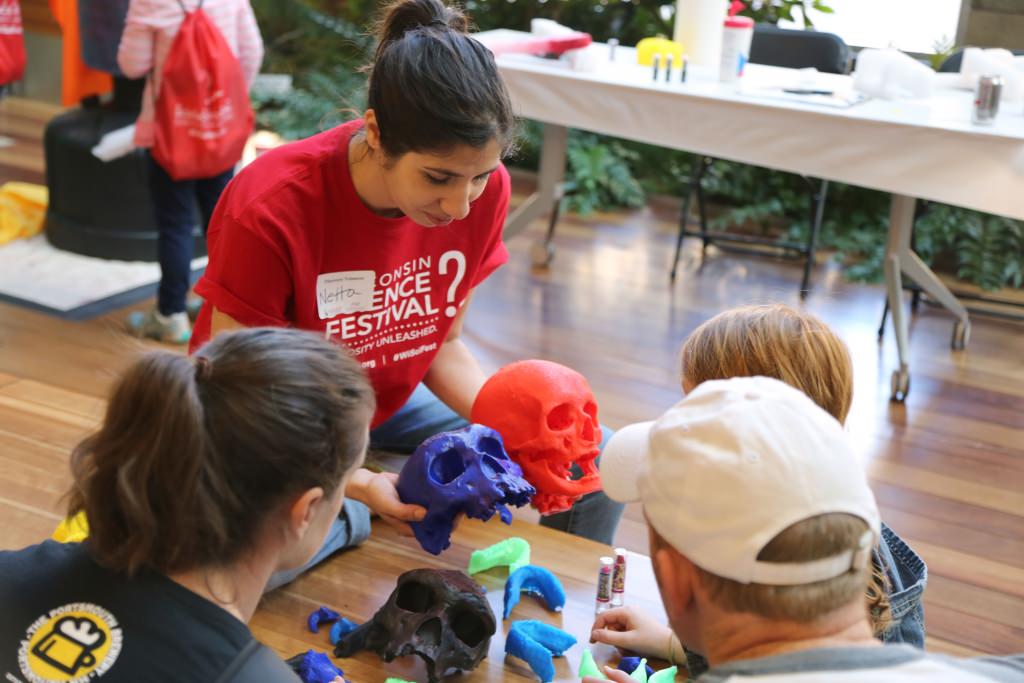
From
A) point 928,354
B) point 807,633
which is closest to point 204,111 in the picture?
point 928,354

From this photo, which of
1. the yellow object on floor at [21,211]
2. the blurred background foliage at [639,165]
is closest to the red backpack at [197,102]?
the blurred background foliage at [639,165]

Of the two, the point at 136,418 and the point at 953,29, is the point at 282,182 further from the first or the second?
the point at 953,29

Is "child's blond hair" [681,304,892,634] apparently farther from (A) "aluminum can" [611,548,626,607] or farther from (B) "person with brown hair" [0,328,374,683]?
(B) "person with brown hair" [0,328,374,683]

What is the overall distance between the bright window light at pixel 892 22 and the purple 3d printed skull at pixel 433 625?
479 centimetres

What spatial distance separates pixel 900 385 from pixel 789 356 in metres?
2.46

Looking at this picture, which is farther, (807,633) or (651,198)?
(651,198)

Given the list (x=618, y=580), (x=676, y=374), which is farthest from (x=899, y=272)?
(x=618, y=580)

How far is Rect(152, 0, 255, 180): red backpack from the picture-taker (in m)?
3.65

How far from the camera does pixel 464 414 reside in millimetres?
2338

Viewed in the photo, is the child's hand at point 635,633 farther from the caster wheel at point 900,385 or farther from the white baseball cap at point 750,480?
the caster wheel at point 900,385

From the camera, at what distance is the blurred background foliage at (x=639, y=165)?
513 centimetres

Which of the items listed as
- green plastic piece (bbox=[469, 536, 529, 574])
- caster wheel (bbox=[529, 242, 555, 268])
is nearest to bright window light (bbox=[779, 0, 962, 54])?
caster wheel (bbox=[529, 242, 555, 268])

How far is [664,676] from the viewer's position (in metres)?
1.74

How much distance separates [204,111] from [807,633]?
3126 millimetres
